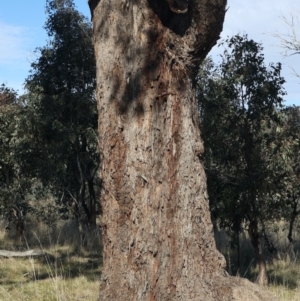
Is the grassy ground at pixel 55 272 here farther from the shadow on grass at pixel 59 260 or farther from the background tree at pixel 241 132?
the background tree at pixel 241 132

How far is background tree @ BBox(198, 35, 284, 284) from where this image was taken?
11.4 m

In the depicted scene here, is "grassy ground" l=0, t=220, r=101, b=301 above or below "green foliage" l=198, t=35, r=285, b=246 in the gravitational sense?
below

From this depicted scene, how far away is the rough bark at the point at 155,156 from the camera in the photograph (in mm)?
5035

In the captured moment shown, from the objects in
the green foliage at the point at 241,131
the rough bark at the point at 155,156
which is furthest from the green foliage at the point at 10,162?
the rough bark at the point at 155,156

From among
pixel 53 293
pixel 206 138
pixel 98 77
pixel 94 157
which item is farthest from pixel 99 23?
pixel 94 157

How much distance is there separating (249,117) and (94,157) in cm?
582

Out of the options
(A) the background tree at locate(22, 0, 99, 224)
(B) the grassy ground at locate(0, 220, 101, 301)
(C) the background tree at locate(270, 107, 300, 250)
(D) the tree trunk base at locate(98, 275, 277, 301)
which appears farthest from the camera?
(A) the background tree at locate(22, 0, 99, 224)

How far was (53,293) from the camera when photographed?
28.8ft

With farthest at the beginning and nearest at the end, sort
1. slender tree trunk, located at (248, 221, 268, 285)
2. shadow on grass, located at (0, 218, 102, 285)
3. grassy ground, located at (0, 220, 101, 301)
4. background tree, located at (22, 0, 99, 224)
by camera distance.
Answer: background tree, located at (22, 0, 99, 224), slender tree trunk, located at (248, 221, 268, 285), shadow on grass, located at (0, 218, 102, 285), grassy ground, located at (0, 220, 101, 301)

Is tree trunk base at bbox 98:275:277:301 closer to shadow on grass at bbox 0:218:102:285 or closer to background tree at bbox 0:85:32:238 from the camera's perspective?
shadow on grass at bbox 0:218:102:285

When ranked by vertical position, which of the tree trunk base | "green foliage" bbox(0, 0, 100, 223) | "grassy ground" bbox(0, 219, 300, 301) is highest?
"green foliage" bbox(0, 0, 100, 223)

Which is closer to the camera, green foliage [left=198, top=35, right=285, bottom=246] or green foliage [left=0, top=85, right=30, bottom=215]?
green foliage [left=198, top=35, right=285, bottom=246]

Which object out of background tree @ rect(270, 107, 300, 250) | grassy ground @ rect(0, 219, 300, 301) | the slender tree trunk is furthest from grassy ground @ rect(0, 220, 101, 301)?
background tree @ rect(270, 107, 300, 250)

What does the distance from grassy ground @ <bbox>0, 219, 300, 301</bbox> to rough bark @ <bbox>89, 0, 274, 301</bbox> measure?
2252 millimetres
